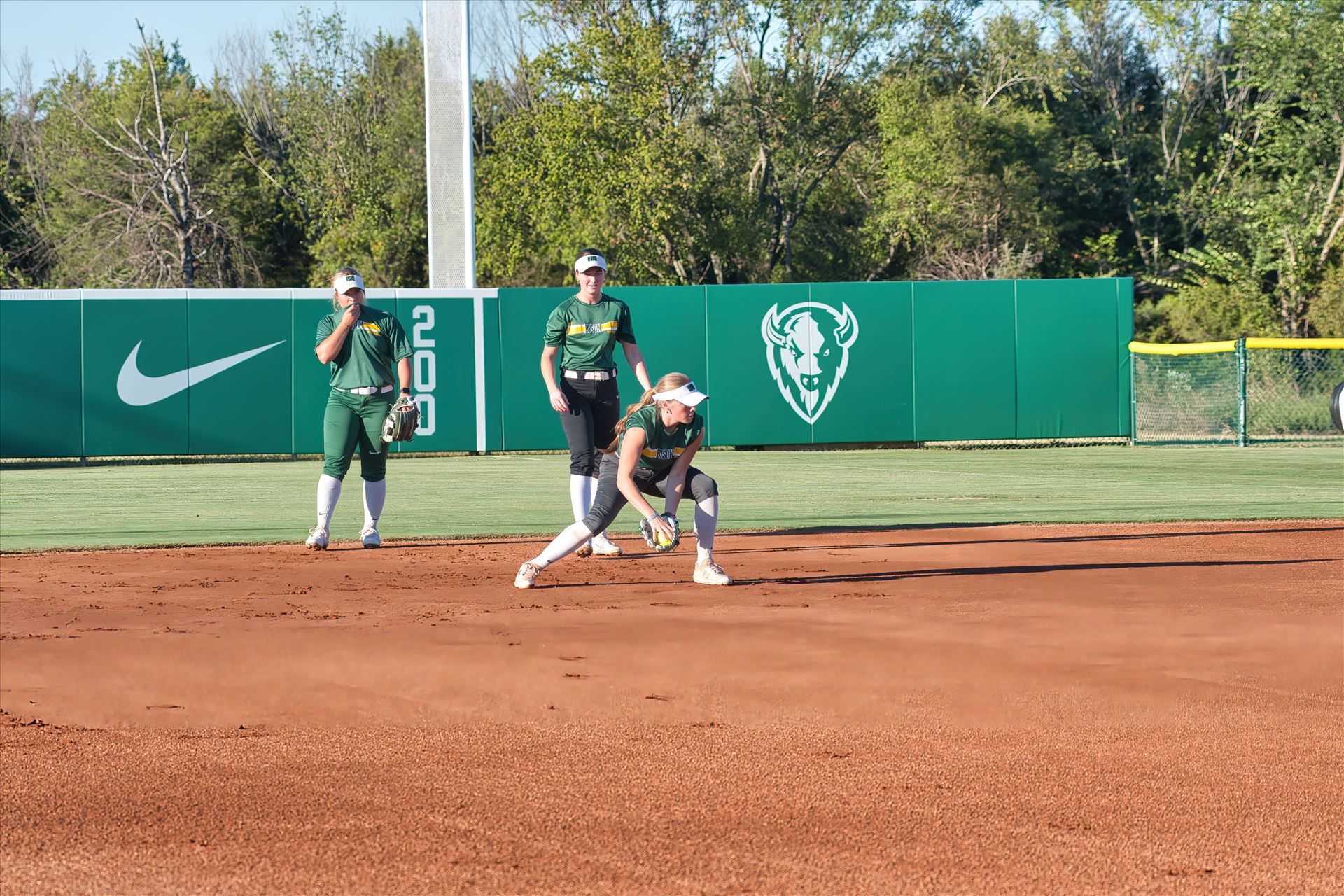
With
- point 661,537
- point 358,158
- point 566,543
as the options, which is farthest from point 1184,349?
point 358,158

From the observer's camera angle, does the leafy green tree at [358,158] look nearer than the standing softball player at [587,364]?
No

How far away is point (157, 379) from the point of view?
20797 mm

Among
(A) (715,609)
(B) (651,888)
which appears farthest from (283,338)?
(B) (651,888)

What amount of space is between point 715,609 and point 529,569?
1308 mm

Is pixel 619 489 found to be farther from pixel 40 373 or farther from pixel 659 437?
pixel 40 373

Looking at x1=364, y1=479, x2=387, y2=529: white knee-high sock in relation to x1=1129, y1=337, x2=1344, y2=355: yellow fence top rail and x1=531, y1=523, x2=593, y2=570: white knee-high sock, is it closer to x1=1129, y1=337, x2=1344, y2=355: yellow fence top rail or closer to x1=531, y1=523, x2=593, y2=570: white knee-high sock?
x1=531, y1=523, x2=593, y2=570: white knee-high sock

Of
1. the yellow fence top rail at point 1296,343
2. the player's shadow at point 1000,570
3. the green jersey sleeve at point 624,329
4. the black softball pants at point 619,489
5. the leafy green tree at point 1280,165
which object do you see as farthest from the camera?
the leafy green tree at point 1280,165

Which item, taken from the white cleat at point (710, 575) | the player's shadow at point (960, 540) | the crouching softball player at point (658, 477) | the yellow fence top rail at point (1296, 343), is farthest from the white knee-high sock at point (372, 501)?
the yellow fence top rail at point (1296, 343)

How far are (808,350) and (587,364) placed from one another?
45.5ft

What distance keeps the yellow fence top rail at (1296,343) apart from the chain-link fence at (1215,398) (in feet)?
3.07

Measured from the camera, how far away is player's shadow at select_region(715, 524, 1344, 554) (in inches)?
385

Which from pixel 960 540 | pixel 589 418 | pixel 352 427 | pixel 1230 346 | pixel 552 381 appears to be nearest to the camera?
pixel 552 381

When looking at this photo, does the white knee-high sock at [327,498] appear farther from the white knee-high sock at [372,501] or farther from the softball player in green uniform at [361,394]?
the white knee-high sock at [372,501]

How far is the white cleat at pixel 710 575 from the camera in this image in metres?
7.89
